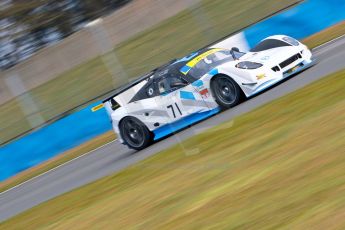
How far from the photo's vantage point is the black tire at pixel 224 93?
12.4 meters

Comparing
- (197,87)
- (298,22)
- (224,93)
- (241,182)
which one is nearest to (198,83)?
(197,87)

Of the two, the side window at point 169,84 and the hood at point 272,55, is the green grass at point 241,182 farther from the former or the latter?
the side window at point 169,84

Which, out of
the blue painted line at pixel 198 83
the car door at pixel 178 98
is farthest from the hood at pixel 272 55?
the car door at pixel 178 98

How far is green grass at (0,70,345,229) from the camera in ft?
19.5

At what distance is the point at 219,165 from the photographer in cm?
877

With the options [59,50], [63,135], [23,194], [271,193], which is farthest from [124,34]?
[271,193]

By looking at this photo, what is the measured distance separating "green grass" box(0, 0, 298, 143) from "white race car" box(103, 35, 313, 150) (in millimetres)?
4513

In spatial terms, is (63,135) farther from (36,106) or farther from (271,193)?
(271,193)

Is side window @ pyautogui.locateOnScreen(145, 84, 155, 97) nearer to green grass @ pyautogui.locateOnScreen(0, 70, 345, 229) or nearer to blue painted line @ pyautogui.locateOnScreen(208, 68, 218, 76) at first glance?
blue painted line @ pyautogui.locateOnScreen(208, 68, 218, 76)

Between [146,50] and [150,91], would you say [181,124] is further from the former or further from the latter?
[146,50]

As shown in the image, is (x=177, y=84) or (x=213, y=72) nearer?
(x=213, y=72)

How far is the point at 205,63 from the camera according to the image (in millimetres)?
13102

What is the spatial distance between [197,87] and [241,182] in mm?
5463

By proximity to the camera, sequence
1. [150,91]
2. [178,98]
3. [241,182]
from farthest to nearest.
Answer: [150,91] < [178,98] < [241,182]
